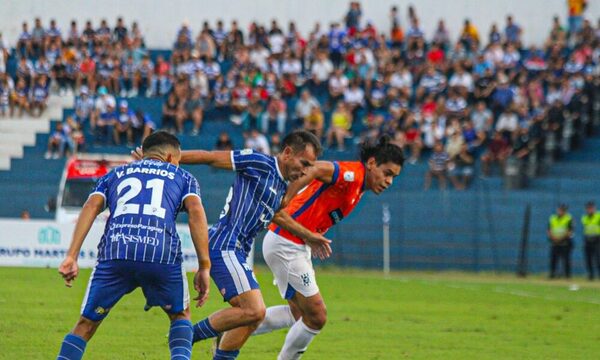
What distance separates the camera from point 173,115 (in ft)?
121

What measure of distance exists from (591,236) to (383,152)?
20629 millimetres

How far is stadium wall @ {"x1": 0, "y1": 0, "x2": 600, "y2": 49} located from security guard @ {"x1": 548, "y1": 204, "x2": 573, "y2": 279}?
508 inches

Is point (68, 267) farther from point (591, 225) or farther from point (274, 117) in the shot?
point (274, 117)

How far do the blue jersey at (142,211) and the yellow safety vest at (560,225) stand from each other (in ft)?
76.2

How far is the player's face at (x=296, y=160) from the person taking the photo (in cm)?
1068

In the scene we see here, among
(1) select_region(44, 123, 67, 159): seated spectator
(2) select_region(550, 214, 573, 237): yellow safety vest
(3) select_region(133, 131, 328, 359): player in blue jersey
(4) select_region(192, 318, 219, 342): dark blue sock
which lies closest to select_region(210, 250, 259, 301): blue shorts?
(3) select_region(133, 131, 328, 359): player in blue jersey

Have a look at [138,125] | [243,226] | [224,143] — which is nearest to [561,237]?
[224,143]

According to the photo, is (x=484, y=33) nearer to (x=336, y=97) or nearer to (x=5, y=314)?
(x=336, y=97)

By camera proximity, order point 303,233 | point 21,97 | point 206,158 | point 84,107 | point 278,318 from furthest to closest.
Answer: point 21,97 → point 84,107 → point 278,318 → point 303,233 → point 206,158

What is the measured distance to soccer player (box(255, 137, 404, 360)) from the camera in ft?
37.4

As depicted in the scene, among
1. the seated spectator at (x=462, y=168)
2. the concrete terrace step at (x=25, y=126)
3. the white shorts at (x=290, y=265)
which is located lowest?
the seated spectator at (x=462, y=168)

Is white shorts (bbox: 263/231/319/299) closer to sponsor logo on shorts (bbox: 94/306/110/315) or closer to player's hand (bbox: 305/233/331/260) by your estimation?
player's hand (bbox: 305/233/331/260)

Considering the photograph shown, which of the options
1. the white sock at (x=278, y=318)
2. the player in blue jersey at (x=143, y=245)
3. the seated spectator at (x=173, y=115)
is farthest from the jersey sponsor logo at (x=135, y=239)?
the seated spectator at (x=173, y=115)

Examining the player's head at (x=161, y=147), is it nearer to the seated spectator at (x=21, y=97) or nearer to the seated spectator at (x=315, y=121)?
the seated spectator at (x=315, y=121)
